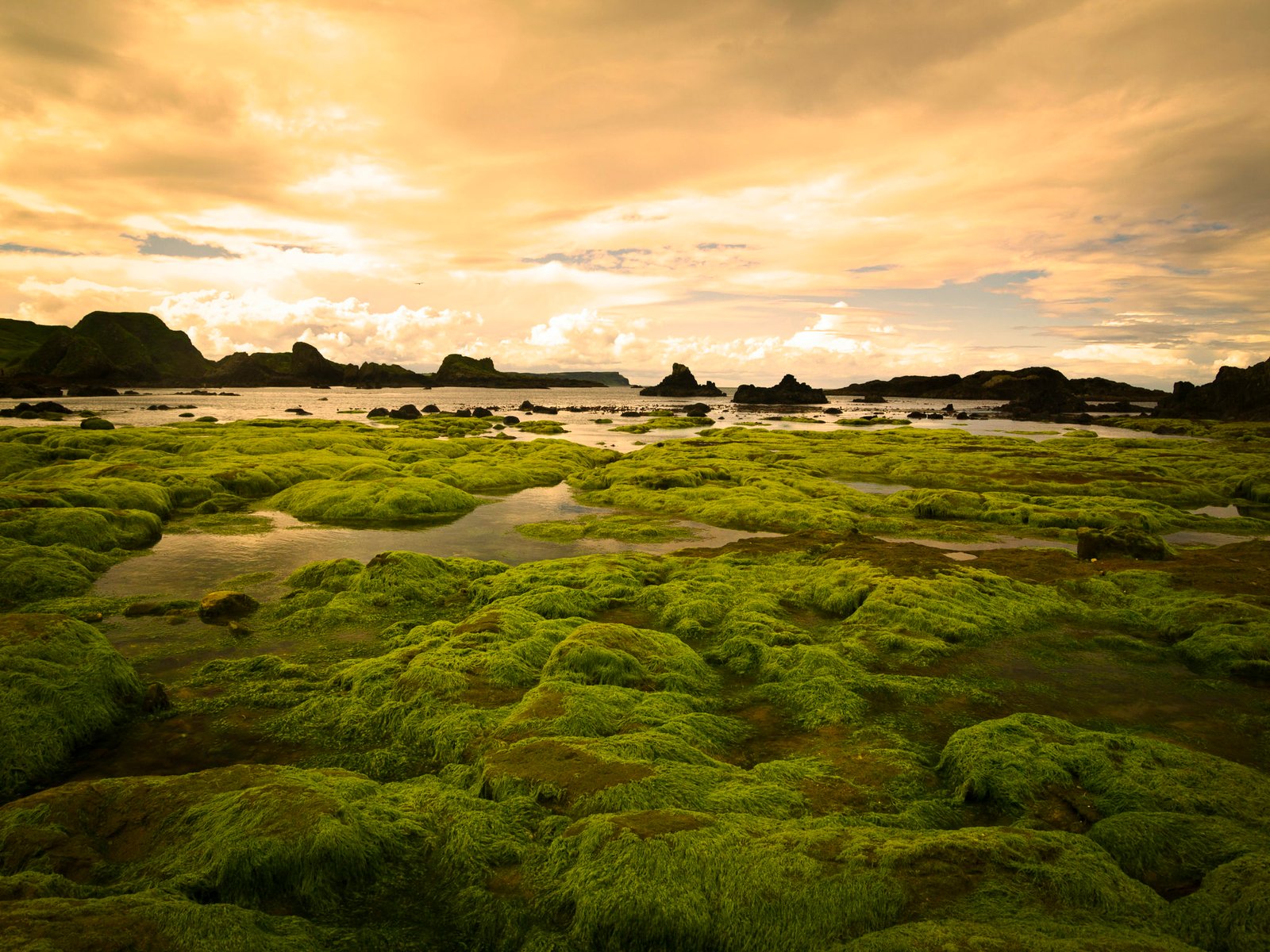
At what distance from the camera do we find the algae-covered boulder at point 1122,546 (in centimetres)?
1664

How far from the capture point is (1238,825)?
237 inches

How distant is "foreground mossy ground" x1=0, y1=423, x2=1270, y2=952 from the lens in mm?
4965

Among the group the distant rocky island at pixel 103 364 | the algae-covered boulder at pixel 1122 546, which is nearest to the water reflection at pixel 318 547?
the algae-covered boulder at pixel 1122 546

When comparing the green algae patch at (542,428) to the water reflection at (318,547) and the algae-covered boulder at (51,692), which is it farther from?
the algae-covered boulder at (51,692)

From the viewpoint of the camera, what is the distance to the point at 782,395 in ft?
485

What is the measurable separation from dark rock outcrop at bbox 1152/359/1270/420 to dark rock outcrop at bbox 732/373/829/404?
67.9 meters

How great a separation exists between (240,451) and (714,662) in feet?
109

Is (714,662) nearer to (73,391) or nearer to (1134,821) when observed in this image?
(1134,821)

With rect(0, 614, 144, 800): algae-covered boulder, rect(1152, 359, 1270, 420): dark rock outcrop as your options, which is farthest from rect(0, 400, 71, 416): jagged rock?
rect(1152, 359, 1270, 420): dark rock outcrop

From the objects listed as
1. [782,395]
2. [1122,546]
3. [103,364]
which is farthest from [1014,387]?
[103,364]

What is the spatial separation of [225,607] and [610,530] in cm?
1167

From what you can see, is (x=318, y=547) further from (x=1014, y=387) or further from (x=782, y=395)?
(x=1014, y=387)

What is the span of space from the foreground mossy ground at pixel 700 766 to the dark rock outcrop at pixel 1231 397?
281 feet

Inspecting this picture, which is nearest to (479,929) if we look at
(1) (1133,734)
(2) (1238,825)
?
(2) (1238,825)
